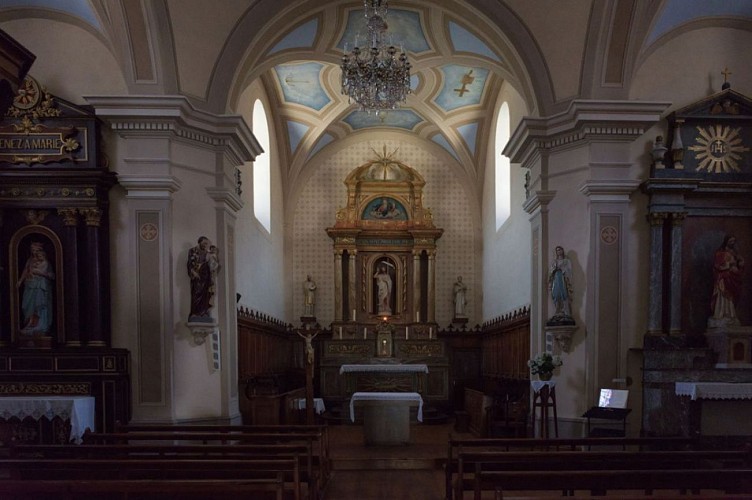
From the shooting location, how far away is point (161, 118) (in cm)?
842

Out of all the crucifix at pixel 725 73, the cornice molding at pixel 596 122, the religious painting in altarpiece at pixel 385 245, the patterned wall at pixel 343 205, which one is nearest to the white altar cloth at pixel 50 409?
the cornice molding at pixel 596 122

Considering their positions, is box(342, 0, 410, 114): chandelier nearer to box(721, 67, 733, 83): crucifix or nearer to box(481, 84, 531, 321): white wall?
box(481, 84, 531, 321): white wall

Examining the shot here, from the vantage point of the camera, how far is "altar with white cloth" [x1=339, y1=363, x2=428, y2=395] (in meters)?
12.7

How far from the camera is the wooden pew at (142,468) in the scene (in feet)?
15.2

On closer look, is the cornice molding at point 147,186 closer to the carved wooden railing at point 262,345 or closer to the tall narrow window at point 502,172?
the carved wooden railing at point 262,345

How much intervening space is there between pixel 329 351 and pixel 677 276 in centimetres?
818

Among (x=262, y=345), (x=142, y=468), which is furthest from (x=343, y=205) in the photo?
(x=142, y=468)

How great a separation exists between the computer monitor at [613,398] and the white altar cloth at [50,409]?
6.27 m

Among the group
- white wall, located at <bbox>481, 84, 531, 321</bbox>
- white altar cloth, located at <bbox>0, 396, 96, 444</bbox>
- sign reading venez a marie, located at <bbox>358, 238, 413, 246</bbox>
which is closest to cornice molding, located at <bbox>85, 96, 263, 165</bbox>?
white altar cloth, located at <bbox>0, 396, 96, 444</bbox>

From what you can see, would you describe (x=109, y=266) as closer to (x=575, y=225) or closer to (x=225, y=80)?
(x=225, y=80)

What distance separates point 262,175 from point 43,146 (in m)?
6.02

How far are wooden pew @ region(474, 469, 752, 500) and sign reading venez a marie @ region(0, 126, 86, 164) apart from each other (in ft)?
22.4

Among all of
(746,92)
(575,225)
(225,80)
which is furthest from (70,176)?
(746,92)

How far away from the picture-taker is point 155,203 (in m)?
8.53
